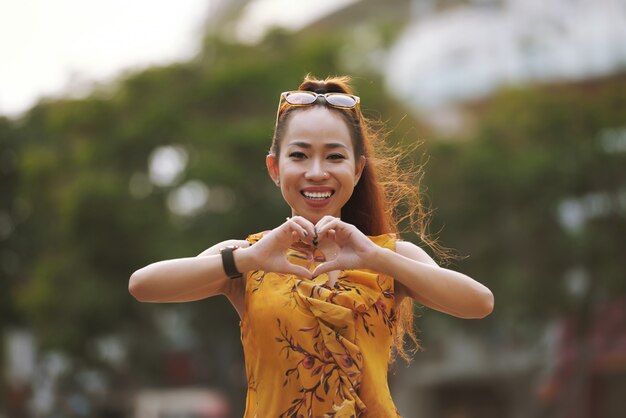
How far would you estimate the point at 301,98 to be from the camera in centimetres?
400

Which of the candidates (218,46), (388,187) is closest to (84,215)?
(218,46)

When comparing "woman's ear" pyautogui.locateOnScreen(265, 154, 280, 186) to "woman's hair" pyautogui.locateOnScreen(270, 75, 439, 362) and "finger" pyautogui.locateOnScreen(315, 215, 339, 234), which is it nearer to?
"woman's hair" pyautogui.locateOnScreen(270, 75, 439, 362)

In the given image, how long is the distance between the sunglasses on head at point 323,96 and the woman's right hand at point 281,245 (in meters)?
0.51

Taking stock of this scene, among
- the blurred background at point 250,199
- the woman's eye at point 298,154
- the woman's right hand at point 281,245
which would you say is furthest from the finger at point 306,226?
the blurred background at point 250,199

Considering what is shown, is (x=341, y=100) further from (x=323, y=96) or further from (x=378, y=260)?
(x=378, y=260)

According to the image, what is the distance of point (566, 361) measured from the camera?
28.3m

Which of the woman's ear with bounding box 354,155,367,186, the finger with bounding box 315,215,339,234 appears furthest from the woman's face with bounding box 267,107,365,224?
the finger with bounding box 315,215,339,234

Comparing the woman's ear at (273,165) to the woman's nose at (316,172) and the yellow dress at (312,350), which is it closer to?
the woman's nose at (316,172)

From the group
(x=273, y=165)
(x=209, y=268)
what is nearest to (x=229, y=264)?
(x=209, y=268)

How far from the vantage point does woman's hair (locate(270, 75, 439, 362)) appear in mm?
4035

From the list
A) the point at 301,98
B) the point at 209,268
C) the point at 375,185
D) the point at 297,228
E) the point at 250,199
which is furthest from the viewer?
the point at 250,199

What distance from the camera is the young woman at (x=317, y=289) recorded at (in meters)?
3.67

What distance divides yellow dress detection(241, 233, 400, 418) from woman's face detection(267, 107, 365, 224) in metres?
0.26

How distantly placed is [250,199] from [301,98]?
75.1 feet
